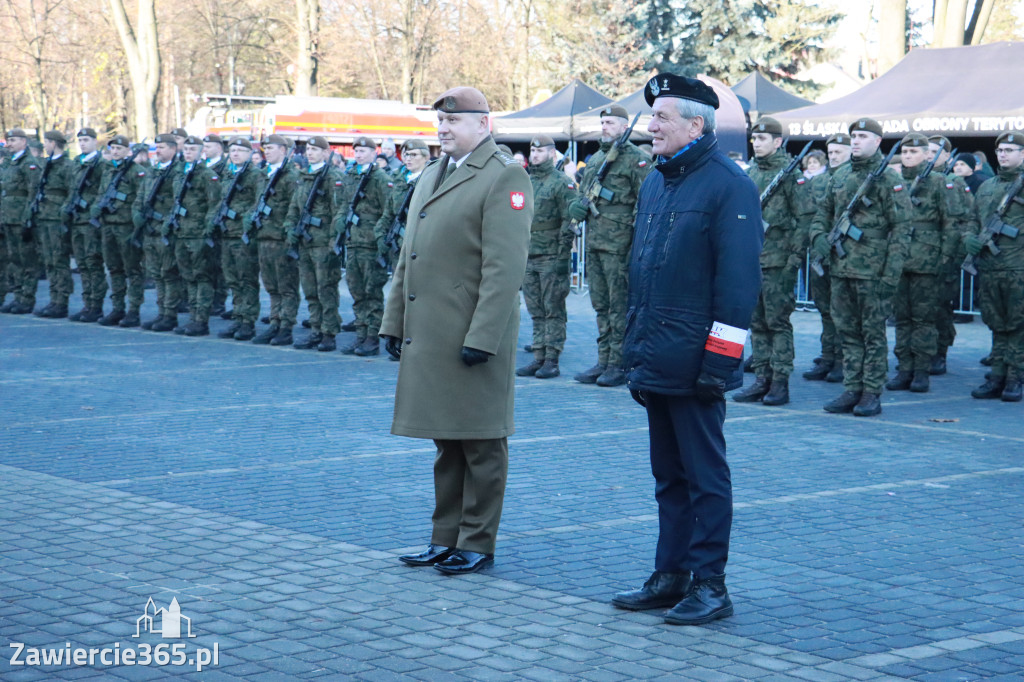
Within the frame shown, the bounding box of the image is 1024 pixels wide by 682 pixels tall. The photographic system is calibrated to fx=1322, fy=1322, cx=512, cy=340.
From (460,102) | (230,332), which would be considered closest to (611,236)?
(230,332)

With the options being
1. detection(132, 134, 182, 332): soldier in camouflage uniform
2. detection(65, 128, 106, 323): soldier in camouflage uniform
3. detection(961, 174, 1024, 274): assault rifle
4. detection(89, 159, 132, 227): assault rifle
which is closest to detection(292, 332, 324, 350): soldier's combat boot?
detection(132, 134, 182, 332): soldier in camouflage uniform

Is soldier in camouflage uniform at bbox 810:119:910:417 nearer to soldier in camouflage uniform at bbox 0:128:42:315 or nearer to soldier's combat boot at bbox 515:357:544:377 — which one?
soldier's combat boot at bbox 515:357:544:377

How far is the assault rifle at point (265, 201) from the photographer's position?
539 inches

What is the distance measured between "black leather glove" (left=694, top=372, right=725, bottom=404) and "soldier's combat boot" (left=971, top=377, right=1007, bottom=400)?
264 inches

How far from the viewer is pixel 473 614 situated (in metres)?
4.97

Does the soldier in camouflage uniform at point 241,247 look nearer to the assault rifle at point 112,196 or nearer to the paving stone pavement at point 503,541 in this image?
the assault rifle at point 112,196

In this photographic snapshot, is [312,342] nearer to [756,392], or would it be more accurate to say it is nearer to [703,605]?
[756,392]

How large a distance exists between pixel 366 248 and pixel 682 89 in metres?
8.72

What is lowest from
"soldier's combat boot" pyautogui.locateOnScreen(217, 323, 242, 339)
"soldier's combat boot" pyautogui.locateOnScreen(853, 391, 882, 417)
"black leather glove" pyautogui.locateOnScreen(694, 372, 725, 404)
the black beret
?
"soldier's combat boot" pyautogui.locateOnScreen(853, 391, 882, 417)

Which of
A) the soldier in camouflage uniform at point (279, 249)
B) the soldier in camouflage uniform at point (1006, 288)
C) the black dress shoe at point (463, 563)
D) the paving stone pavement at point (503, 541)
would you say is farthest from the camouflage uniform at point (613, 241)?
the black dress shoe at point (463, 563)

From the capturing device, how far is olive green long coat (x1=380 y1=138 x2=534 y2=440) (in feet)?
18.0

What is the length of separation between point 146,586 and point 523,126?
19.0 meters

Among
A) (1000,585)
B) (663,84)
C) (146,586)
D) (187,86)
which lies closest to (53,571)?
(146,586)

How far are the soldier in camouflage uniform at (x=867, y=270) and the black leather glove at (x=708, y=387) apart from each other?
5.32 m
